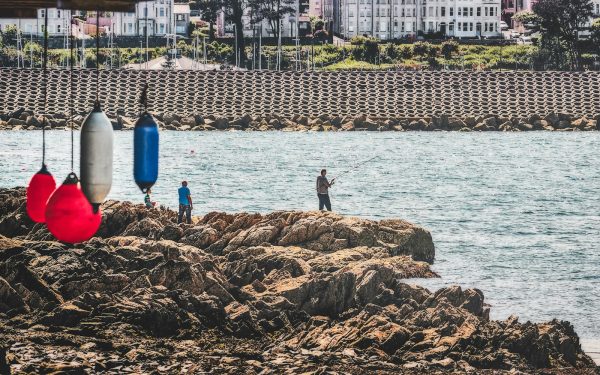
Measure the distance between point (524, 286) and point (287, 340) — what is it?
13522 mm

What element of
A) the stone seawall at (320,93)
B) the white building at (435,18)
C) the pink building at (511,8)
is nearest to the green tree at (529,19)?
the white building at (435,18)

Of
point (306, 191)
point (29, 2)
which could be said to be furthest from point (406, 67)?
point (29, 2)

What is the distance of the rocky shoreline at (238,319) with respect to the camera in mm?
20906

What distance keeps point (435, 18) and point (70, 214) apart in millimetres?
152569

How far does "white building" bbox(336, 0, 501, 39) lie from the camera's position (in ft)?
523

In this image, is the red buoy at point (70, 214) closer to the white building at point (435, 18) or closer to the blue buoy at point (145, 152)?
the blue buoy at point (145, 152)

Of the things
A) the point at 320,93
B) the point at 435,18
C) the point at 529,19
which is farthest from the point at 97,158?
the point at 435,18

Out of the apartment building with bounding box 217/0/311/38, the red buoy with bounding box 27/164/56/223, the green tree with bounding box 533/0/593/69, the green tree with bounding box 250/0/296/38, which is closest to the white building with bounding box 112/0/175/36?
the apartment building with bounding box 217/0/311/38

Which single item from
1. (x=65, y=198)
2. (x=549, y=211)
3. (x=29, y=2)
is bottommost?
(x=549, y=211)

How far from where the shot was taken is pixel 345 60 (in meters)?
140

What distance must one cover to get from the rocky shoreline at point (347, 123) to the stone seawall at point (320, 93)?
2.27 meters

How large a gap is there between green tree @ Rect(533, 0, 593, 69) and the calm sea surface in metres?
26.1

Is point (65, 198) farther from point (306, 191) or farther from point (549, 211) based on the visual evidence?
point (306, 191)

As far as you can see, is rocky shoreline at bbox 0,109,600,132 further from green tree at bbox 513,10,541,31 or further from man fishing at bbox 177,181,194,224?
man fishing at bbox 177,181,194,224
